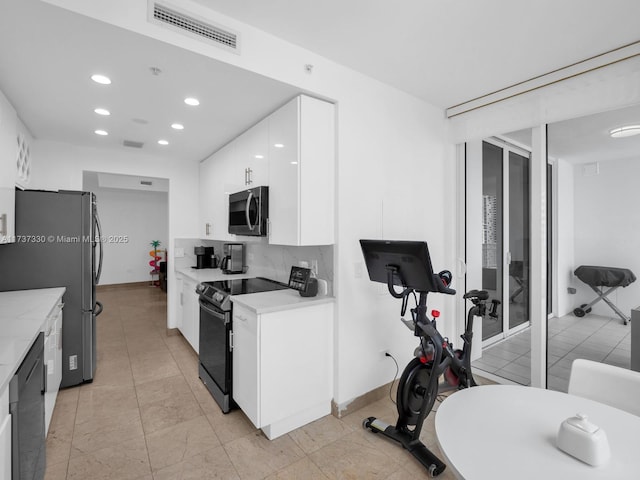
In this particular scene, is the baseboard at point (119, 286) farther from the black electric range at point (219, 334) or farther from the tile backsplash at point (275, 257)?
the black electric range at point (219, 334)

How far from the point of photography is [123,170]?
4004mm

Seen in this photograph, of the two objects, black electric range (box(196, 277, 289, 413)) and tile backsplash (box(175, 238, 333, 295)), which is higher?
tile backsplash (box(175, 238, 333, 295))

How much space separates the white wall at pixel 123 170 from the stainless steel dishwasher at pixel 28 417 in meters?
2.58

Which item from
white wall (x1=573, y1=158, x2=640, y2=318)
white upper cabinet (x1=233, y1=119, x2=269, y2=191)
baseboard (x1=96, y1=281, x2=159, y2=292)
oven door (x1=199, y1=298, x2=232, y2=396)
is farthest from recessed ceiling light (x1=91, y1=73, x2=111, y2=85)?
baseboard (x1=96, y1=281, x2=159, y2=292)

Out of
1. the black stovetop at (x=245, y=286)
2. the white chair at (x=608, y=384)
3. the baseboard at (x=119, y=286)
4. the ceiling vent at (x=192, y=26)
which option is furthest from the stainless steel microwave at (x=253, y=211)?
the baseboard at (x=119, y=286)

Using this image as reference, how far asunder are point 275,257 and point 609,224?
2943 mm

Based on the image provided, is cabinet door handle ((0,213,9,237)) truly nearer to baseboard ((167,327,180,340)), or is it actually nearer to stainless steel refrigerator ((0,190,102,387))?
stainless steel refrigerator ((0,190,102,387))

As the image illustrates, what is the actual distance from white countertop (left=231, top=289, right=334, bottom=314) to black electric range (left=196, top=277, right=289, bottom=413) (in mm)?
159

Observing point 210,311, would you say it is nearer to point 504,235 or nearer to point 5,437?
point 5,437

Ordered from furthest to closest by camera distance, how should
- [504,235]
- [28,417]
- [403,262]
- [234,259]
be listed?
[234,259] → [504,235] → [403,262] → [28,417]

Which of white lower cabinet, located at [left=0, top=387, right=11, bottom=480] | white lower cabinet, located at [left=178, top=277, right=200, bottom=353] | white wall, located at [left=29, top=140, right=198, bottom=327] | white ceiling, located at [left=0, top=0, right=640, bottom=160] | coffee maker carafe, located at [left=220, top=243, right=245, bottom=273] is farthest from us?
coffee maker carafe, located at [left=220, top=243, right=245, bottom=273]

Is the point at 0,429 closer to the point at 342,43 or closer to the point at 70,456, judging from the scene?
the point at 70,456

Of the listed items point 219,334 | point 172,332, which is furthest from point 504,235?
point 172,332

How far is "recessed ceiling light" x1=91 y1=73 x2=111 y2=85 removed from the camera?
2.13 meters
